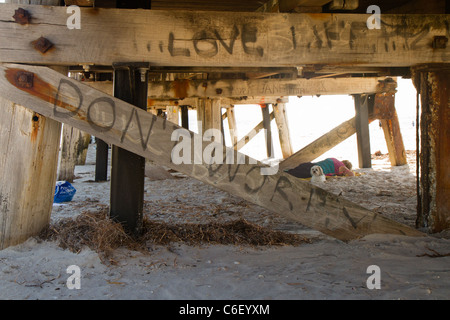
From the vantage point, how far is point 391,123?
378 inches

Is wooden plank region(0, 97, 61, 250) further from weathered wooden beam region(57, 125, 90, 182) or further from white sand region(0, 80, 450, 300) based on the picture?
weathered wooden beam region(57, 125, 90, 182)

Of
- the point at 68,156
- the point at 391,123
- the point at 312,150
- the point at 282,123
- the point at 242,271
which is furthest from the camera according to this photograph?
the point at 282,123

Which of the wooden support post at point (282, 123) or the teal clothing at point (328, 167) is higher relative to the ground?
the wooden support post at point (282, 123)

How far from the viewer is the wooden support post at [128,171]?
3.29 m

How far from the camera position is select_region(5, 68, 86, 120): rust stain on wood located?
9.59ft

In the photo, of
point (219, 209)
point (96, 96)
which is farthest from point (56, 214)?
point (96, 96)

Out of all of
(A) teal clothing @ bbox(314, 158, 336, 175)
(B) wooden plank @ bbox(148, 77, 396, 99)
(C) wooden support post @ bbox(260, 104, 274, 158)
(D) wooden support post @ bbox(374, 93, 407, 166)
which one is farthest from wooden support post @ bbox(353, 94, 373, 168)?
(C) wooden support post @ bbox(260, 104, 274, 158)

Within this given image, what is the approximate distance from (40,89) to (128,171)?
94cm

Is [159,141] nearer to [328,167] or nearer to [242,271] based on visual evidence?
[242,271]

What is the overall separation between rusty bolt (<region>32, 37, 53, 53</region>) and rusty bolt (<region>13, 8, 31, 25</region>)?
0.16 metres

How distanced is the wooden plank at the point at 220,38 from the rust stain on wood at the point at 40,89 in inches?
6.3

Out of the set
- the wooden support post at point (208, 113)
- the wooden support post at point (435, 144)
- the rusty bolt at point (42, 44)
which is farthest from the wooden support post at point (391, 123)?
the rusty bolt at point (42, 44)

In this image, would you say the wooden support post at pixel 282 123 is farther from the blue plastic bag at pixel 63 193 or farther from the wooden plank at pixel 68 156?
the blue plastic bag at pixel 63 193

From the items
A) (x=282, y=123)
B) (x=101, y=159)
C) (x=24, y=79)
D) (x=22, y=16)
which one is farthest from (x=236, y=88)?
(x=282, y=123)
